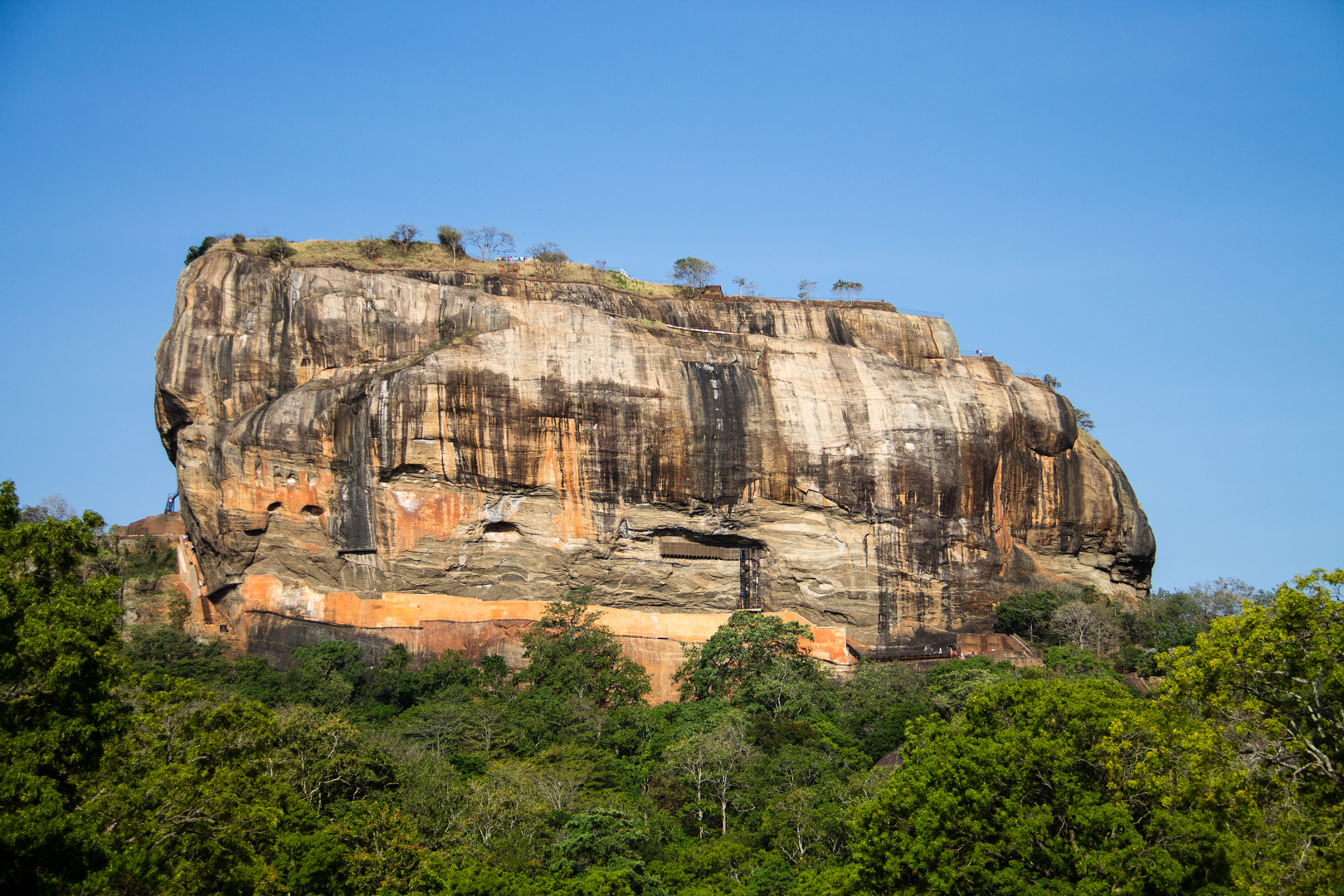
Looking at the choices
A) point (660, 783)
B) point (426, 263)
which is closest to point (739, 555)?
point (660, 783)

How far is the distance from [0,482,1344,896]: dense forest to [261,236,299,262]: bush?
1689 centimetres

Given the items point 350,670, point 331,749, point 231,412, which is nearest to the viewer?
point 331,749

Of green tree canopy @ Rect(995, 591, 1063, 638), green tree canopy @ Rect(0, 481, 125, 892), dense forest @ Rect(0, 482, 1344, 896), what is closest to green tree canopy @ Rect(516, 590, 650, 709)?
dense forest @ Rect(0, 482, 1344, 896)

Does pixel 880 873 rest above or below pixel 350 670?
below

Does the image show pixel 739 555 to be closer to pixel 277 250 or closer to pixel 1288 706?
pixel 277 250

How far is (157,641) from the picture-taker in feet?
127

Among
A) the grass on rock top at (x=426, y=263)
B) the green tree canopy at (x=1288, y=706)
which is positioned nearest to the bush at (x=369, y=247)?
the grass on rock top at (x=426, y=263)

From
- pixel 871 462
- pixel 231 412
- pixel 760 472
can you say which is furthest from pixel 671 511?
pixel 231 412

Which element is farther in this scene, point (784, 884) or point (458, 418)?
point (458, 418)

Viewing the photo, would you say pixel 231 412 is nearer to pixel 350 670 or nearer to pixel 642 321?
pixel 350 670

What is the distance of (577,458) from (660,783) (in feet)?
44.9

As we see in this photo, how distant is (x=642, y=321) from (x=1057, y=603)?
18.1 m

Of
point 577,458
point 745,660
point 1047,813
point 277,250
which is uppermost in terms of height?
point 277,250

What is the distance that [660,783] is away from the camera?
31547mm
